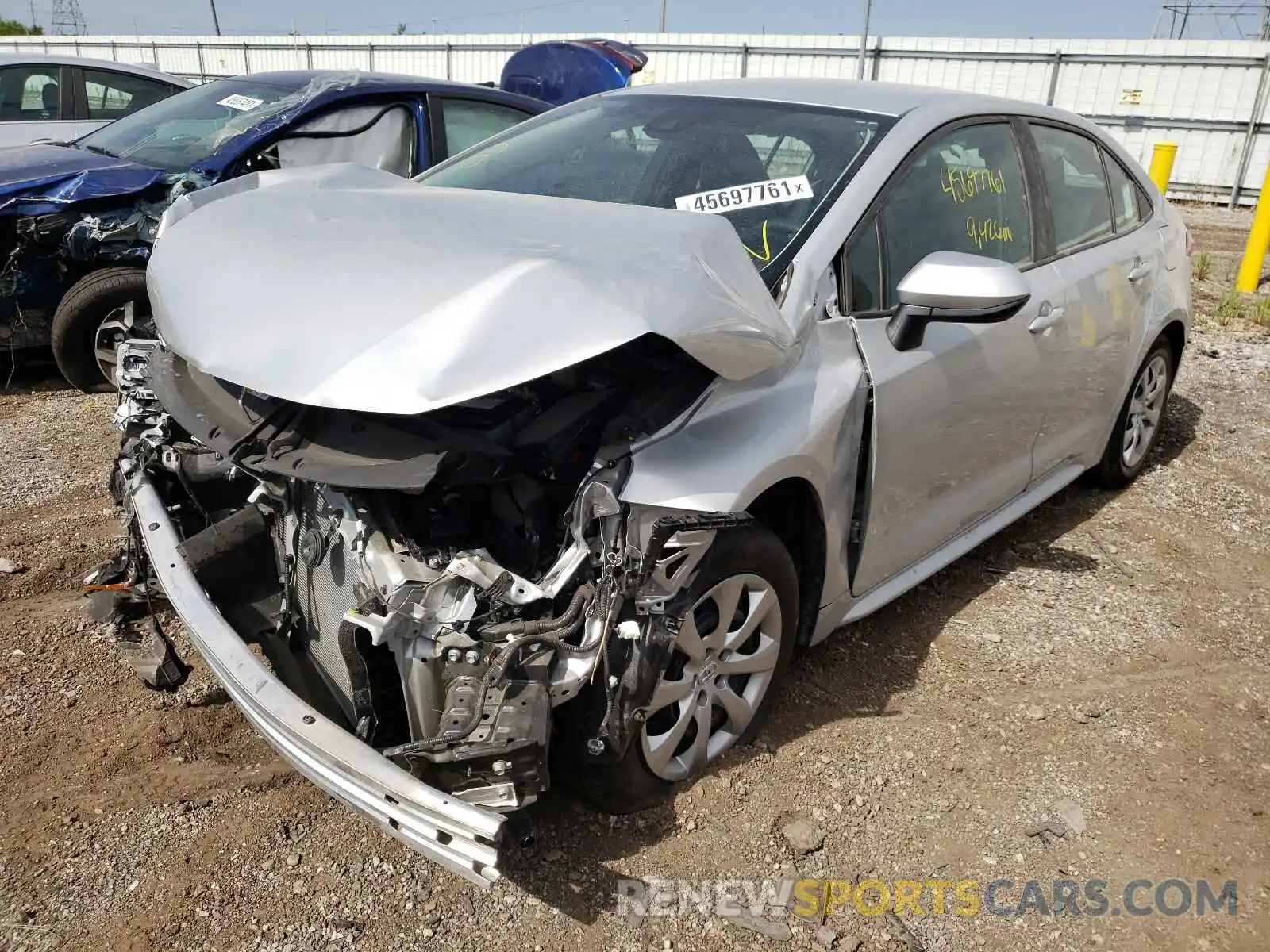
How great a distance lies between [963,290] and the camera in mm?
2367

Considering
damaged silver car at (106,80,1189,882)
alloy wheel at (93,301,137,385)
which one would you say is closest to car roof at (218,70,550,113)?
Result: alloy wheel at (93,301,137,385)

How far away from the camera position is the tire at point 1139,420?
4.38m

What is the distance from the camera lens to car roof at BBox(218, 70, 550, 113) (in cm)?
553

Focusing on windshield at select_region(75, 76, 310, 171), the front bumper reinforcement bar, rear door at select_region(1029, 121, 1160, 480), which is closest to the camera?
the front bumper reinforcement bar

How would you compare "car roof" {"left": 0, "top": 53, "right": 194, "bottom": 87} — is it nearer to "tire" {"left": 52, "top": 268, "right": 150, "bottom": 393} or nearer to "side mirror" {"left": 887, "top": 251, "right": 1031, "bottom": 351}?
"tire" {"left": 52, "top": 268, "right": 150, "bottom": 393}

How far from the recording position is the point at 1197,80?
52.3 ft

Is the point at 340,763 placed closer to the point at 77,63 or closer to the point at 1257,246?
the point at 77,63

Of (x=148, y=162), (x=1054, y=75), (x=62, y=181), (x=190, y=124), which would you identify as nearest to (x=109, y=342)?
(x=62, y=181)

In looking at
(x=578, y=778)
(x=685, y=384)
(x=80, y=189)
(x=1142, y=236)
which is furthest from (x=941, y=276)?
(x=80, y=189)

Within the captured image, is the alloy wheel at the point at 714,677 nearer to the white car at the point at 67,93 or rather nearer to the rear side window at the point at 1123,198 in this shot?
the rear side window at the point at 1123,198

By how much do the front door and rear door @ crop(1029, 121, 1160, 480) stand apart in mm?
132

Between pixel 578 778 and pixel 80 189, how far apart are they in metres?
4.42

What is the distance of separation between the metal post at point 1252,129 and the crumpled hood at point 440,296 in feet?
55.5

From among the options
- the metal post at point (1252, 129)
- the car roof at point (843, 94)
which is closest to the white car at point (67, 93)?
the car roof at point (843, 94)
